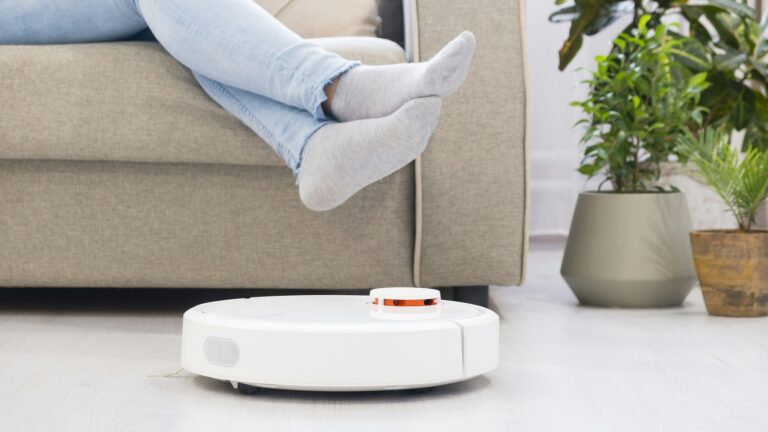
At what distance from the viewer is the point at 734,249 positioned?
163 centimetres

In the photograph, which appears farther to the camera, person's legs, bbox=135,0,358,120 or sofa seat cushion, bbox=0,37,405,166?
sofa seat cushion, bbox=0,37,405,166

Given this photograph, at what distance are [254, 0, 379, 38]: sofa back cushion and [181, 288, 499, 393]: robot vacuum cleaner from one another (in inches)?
38.3

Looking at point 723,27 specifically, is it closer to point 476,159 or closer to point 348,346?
point 476,159

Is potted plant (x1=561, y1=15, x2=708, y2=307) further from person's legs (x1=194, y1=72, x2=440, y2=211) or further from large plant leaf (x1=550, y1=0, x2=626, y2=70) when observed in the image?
person's legs (x1=194, y1=72, x2=440, y2=211)

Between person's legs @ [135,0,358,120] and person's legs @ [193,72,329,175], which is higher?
person's legs @ [135,0,358,120]

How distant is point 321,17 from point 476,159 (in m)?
0.57

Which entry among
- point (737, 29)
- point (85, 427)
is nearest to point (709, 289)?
point (737, 29)

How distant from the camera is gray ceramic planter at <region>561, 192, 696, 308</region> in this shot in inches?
68.6

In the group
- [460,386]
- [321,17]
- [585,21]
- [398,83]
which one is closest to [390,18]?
[321,17]

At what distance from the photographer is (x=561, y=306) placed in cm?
180

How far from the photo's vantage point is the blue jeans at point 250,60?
126 centimetres

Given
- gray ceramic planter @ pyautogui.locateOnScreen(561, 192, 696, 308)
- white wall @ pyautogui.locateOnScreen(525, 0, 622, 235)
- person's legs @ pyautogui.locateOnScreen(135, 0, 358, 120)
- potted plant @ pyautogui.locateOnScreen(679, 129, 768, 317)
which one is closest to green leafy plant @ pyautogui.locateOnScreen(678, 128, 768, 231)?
potted plant @ pyautogui.locateOnScreen(679, 129, 768, 317)

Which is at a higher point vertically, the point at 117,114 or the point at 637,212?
the point at 117,114

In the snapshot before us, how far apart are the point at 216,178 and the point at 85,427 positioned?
0.72 meters
